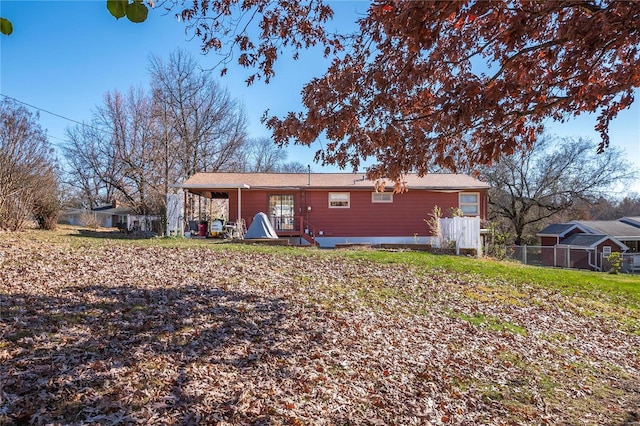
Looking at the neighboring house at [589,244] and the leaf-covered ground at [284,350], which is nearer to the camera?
the leaf-covered ground at [284,350]

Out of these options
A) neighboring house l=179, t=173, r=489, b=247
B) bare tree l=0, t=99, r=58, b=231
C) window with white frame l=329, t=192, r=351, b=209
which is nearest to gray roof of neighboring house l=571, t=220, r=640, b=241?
neighboring house l=179, t=173, r=489, b=247

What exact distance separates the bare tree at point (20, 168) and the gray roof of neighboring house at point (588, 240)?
3065 centimetres

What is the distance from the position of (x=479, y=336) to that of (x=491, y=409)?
6.99 feet

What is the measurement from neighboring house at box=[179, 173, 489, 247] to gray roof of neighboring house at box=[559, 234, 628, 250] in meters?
13.9

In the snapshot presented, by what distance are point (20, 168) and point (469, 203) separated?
1812 centimetres

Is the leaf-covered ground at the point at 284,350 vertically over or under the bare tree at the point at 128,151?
under

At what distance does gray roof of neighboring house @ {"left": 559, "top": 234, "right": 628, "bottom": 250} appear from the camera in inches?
1032

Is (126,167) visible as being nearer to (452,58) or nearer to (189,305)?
(189,305)

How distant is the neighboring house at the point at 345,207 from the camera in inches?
705

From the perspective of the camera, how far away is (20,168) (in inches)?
491

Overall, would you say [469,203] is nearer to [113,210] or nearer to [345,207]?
[345,207]

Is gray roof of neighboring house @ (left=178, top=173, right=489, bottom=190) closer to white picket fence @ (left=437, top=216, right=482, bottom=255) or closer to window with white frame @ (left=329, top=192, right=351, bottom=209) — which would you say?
window with white frame @ (left=329, top=192, right=351, bottom=209)

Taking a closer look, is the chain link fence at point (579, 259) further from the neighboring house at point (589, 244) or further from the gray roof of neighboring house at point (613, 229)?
the gray roof of neighboring house at point (613, 229)

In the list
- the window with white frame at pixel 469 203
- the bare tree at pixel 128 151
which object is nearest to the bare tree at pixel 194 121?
the bare tree at pixel 128 151
